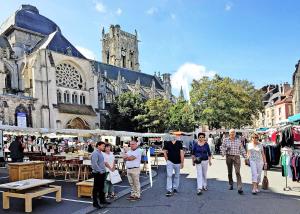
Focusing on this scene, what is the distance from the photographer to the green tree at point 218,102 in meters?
33.2

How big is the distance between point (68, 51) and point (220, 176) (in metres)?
35.1

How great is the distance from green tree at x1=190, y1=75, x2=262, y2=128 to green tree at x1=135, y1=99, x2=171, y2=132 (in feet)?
18.4

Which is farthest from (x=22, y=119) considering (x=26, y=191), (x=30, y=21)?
(x=26, y=191)

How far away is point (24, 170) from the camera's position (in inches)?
465

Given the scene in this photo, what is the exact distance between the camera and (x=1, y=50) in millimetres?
41219

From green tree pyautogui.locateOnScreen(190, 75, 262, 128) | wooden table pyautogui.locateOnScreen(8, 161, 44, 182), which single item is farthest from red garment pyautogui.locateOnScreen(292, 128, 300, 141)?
green tree pyautogui.locateOnScreen(190, 75, 262, 128)

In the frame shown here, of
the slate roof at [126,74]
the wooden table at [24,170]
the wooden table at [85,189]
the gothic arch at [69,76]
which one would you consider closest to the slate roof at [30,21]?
the slate roof at [126,74]

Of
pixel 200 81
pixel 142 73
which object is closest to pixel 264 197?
pixel 200 81

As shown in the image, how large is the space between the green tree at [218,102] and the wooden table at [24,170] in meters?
22.3

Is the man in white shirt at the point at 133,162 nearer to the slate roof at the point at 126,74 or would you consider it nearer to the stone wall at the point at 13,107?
the stone wall at the point at 13,107

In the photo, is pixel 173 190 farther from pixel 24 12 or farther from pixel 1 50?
pixel 24 12

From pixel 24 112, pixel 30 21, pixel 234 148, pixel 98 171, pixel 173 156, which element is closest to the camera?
pixel 98 171

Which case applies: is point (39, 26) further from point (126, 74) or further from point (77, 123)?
point (77, 123)

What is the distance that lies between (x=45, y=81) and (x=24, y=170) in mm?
28760
